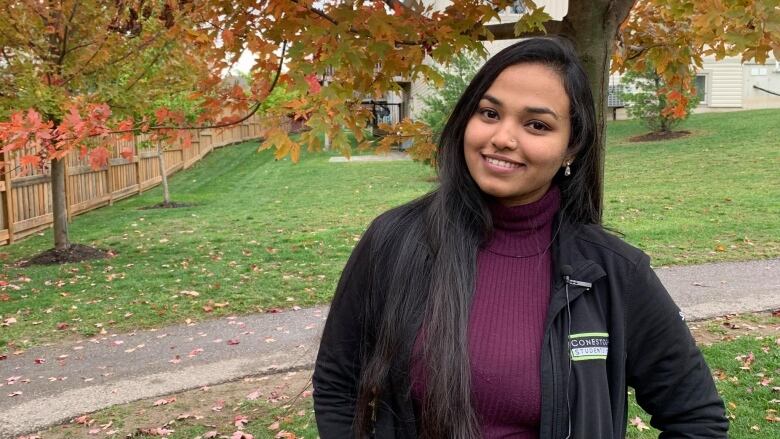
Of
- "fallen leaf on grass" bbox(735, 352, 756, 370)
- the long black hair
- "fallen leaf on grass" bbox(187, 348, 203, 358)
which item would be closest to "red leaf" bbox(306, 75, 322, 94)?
the long black hair

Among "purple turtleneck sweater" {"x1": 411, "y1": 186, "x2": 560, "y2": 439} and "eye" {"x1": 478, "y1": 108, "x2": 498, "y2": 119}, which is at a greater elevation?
"eye" {"x1": 478, "y1": 108, "x2": 498, "y2": 119}

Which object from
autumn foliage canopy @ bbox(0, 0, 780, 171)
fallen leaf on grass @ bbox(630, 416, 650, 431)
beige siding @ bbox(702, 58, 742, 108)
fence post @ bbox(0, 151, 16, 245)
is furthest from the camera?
beige siding @ bbox(702, 58, 742, 108)

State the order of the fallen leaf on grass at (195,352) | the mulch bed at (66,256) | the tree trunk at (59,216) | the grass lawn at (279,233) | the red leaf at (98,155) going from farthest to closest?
the tree trunk at (59,216)
the mulch bed at (66,256)
the grass lawn at (279,233)
the fallen leaf on grass at (195,352)
the red leaf at (98,155)

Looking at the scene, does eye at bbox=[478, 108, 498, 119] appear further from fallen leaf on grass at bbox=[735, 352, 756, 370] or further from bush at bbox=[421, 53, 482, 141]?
bush at bbox=[421, 53, 482, 141]

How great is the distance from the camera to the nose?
5.34 ft

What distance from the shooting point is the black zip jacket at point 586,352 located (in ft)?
5.10

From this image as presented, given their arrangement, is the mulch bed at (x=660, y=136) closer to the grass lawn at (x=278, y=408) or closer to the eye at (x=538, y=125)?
the grass lawn at (x=278, y=408)

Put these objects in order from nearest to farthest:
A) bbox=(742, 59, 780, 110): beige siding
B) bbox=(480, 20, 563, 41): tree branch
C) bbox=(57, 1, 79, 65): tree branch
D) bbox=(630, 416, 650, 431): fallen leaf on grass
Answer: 1. bbox=(480, 20, 563, 41): tree branch
2. bbox=(630, 416, 650, 431): fallen leaf on grass
3. bbox=(57, 1, 79, 65): tree branch
4. bbox=(742, 59, 780, 110): beige siding

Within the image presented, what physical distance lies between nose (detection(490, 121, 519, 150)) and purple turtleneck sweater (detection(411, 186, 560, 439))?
17 centimetres

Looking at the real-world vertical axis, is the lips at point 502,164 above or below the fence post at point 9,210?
above

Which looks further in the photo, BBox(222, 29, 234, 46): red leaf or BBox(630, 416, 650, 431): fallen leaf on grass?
BBox(630, 416, 650, 431): fallen leaf on grass

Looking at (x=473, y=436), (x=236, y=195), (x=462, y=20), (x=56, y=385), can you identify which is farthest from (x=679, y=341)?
(x=236, y=195)

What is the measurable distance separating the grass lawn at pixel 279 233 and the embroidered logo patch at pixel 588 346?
18.3 ft

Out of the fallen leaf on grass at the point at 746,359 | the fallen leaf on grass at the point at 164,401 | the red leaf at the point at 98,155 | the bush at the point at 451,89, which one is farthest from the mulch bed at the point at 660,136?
the fallen leaf on grass at the point at 164,401
